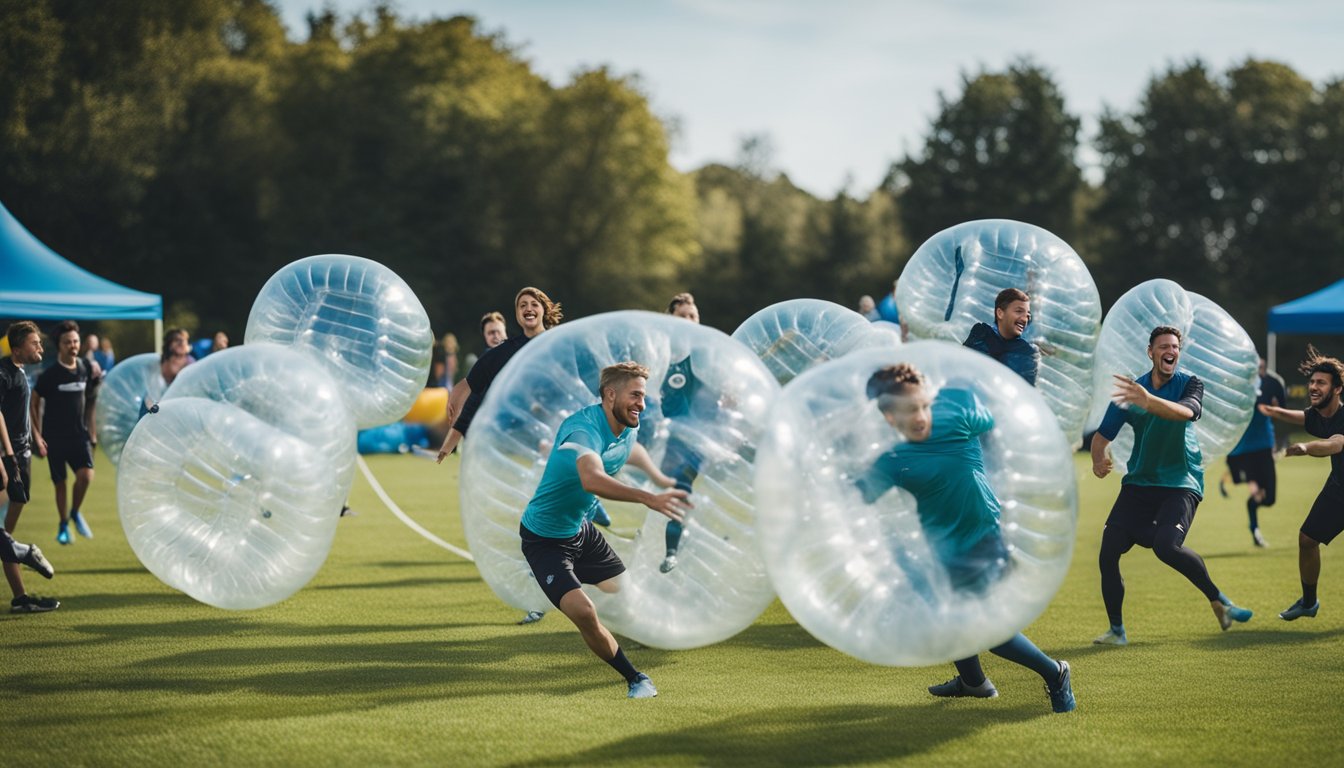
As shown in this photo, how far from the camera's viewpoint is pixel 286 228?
134ft

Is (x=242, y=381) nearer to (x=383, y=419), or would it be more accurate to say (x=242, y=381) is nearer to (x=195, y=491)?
(x=195, y=491)

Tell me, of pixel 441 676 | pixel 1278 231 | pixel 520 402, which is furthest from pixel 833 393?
pixel 1278 231

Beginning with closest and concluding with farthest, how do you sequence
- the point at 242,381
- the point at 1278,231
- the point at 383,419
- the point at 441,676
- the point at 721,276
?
the point at 441,676
the point at 242,381
the point at 383,419
the point at 1278,231
the point at 721,276

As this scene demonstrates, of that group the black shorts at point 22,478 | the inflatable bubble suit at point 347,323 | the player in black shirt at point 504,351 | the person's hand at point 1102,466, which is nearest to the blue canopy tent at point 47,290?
the black shorts at point 22,478

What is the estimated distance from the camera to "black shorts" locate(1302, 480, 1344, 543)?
762cm

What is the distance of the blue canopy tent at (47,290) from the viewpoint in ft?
56.7

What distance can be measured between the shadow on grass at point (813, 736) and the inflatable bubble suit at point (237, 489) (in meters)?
2.55

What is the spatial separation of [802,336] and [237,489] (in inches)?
146

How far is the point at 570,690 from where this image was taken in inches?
246

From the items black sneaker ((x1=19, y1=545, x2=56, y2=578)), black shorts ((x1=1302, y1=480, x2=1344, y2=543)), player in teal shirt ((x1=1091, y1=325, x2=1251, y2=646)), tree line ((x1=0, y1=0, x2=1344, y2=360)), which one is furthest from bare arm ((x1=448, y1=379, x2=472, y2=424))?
tree line ((x1=0, y1=0, x2=1344, y2=360))

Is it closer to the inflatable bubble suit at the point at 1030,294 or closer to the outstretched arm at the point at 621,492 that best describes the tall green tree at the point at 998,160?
the inflatable bubble suit at the point at 1030,294

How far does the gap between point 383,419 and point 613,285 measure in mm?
33809

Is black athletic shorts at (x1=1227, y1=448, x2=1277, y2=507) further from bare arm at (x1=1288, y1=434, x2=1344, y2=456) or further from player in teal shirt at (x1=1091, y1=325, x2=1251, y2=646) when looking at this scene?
player in teal shirt at (x1=1091, y1=325, x2=1251, y2=646)

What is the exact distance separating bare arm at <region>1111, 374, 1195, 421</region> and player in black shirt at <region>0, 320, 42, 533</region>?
6858 mm
